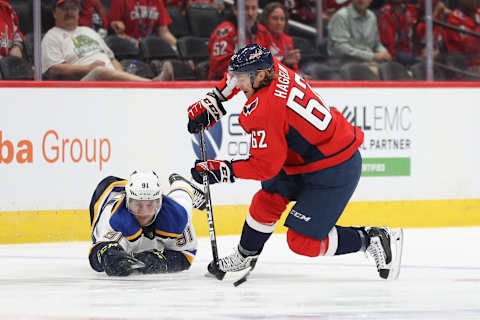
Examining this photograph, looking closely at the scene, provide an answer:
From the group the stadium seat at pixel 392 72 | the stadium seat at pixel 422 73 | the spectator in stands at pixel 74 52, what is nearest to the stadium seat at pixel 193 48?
the spectator in stands at pixel 74 52

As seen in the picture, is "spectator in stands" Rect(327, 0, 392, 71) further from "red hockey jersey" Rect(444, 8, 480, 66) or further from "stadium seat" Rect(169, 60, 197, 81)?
"stadium seat" Rect(169, 60, 197, 81)

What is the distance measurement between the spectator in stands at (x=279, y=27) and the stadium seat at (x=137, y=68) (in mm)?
957

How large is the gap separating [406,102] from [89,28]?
256 cm

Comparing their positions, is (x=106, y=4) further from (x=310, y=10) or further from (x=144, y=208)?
(x=144, y=208)

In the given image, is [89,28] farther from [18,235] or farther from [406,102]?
[406,102]

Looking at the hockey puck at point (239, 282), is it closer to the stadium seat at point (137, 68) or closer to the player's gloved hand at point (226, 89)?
the player's gloved hand at point (226, 89)

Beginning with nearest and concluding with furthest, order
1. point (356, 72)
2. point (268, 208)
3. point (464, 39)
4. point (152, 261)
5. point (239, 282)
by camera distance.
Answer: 1. point (239, 282)
2. point (268, 208)
3. point (152, 261)
4. point (356, 72)
5. point (464, 39)

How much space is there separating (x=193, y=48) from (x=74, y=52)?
3.01ft

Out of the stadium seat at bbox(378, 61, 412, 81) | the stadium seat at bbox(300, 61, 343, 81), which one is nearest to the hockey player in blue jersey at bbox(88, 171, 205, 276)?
the stadium seat at bbox(300, 61, 343, 81)

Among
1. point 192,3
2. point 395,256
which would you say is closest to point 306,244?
point 395,256

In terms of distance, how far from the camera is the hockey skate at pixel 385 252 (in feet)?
16.6

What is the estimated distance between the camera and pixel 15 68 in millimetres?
6754

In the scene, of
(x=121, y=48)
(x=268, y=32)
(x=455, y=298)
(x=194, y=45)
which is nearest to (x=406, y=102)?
(x=268, y=32)

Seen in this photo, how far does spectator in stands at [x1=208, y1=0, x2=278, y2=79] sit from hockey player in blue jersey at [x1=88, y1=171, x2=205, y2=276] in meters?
2.01
